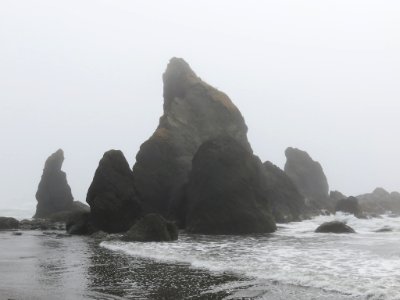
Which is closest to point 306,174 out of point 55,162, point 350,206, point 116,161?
point 350,206

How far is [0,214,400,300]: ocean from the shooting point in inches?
406

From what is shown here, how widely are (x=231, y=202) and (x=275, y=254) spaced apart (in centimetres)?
1421

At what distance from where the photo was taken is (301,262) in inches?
597

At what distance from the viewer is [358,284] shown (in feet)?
36.8

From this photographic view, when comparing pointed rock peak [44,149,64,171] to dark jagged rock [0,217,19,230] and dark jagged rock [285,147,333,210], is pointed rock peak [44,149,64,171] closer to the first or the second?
dark jagged rock [0,217,19,230]

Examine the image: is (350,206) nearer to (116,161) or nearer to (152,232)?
(116,161)

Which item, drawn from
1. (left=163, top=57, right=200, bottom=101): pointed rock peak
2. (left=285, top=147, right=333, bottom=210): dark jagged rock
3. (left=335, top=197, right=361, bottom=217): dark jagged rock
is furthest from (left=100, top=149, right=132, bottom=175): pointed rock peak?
(left=285, top=147, right=333, bottom=210): dark jagged rock

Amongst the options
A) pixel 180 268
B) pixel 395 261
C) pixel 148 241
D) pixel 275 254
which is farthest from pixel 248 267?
pixel 148 241

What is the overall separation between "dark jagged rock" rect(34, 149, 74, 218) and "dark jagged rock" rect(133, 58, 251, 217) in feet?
73.2

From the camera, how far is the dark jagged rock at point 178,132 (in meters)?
42.9

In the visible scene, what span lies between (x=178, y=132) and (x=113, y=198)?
14.5 m

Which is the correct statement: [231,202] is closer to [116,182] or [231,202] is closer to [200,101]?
[116,182]

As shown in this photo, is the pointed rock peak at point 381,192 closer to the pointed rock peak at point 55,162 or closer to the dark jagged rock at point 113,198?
the pointed rock peak at point 55,162

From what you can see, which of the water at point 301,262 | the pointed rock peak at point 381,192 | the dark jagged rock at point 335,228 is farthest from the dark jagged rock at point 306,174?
the water at point 301,262
